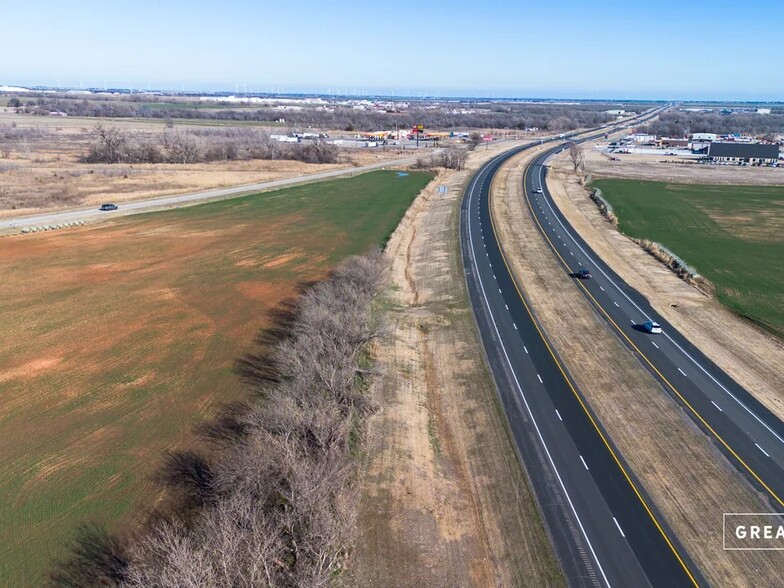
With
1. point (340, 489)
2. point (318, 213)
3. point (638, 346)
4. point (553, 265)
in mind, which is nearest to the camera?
point (340, 489)

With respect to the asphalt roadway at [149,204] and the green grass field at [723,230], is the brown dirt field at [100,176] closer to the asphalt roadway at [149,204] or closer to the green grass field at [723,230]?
the asphalt roadway at [149,204]

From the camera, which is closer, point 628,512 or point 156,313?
point 628,512

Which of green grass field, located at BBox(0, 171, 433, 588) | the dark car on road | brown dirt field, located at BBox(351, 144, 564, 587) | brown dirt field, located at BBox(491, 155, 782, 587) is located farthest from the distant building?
brown dirt field, located at BBox(351, 144, 564, 587)

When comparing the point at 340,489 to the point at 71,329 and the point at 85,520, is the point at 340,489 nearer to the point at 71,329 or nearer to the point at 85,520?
the point at 85,520

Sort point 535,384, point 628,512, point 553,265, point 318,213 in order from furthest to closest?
1. point 318,213
2. point 553,265
3. point 535,384
4. point 628,512

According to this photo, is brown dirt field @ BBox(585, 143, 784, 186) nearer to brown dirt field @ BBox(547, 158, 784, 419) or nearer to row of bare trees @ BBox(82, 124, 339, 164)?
brown dirt field @ BBox(547, 158, 784, 419)

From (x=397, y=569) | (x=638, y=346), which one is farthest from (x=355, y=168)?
(x=397, y=569)

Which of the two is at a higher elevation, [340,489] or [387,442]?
[340,489]
